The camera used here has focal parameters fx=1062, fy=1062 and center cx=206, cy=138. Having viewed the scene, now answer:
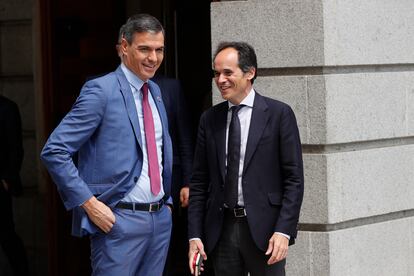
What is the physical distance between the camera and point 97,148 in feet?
18.6

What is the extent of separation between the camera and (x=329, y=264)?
23.8 ft

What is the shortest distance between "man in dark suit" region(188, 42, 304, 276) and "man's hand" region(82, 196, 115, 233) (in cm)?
46

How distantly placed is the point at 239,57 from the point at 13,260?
14.7ft

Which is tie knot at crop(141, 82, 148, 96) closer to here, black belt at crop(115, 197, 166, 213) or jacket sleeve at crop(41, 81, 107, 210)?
jacket sleeve at crop(41, 81, 107, 210)

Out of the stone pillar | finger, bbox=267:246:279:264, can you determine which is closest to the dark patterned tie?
finger, bbox=267:246:279:264

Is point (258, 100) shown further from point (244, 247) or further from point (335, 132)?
point (335, 132)

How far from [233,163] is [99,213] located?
75 cm

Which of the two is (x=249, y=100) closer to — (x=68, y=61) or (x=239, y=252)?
(x=239, y=252)

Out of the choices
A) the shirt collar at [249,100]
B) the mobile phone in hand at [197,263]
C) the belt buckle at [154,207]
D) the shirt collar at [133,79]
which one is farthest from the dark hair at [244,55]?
the mobile phone in hand at [197,263]

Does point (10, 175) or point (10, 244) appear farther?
point (10, 244)

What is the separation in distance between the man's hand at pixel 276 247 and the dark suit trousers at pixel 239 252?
0.10 metres

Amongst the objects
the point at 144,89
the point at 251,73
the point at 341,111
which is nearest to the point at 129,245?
the point at 144,89

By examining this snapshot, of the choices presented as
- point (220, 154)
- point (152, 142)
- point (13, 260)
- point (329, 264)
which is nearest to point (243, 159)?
point (220, 154)

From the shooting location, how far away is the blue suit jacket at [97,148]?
554cm
